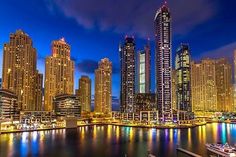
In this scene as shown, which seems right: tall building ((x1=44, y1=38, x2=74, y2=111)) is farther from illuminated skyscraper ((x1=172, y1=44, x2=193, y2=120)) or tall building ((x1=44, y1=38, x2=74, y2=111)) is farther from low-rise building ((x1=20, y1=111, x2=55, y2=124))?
illuminated skyscraper ((x1=172, y1=44, x2=193, y2=120))

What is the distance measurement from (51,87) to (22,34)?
36215mm

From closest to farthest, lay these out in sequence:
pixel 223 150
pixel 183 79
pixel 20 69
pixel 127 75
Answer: pixel 223 150, pixel 20 69, pixel 183 79, pixel 127 75

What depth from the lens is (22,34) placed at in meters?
156

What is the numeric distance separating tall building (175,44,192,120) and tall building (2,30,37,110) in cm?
9379

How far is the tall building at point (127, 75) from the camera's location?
580ft

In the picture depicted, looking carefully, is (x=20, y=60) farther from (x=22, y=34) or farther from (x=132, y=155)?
(x=132, y=155)

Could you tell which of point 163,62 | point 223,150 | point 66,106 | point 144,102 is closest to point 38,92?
point 66,106

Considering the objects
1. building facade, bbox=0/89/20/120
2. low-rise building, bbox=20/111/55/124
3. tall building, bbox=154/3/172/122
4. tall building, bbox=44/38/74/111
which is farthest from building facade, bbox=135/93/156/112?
building facade, bbox=0/89/20/120

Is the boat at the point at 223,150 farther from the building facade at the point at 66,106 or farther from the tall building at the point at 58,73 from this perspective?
the tall building at the point at 58,73

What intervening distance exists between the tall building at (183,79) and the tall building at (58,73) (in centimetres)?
7359

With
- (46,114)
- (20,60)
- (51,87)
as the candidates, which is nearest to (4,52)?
(20,60)

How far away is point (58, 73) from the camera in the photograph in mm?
174375

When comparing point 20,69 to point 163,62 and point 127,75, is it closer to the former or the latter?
point 127,75

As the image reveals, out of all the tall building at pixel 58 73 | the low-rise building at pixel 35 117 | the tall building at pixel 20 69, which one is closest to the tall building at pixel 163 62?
the low-rise building at pixel 35 117
